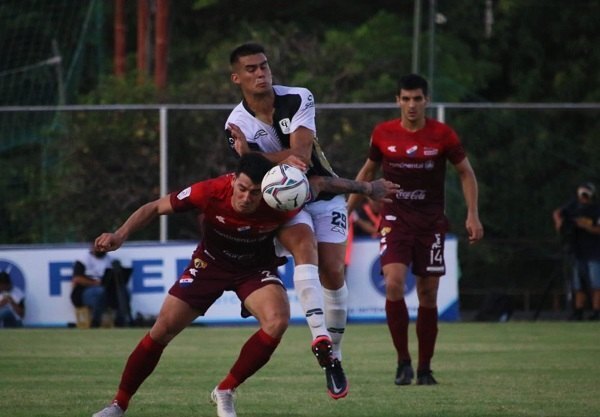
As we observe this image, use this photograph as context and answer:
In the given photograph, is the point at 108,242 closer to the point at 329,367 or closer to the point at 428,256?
the point at 329,367

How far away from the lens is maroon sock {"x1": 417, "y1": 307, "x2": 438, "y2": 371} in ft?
36.5

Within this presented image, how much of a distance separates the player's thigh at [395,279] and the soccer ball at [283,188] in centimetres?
306

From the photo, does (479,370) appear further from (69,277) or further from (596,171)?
(596,171)

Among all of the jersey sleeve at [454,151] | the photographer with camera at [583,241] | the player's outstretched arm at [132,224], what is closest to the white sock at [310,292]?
the player's outstretched arm at [132,224]

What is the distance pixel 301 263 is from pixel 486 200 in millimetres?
12807

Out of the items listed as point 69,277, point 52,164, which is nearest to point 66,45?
point 52,164

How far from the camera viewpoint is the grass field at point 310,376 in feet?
30.3

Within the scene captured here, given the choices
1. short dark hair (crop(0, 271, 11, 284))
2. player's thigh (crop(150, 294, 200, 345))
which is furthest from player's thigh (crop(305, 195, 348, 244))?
short dark hair (crop(0, 271, 11, 284))

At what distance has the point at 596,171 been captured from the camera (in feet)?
72.3

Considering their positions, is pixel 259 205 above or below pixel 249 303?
above

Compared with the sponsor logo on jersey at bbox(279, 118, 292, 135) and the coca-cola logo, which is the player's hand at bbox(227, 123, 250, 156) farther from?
the coca-cola logo

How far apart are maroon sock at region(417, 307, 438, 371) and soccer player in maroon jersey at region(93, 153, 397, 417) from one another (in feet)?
8.94

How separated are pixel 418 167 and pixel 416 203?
29cm

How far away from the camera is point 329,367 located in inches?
330
